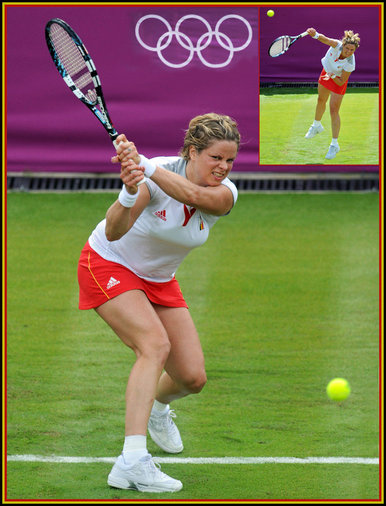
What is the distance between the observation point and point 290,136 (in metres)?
9.20

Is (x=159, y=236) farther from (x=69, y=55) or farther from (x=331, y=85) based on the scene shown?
(x=331, y=85)

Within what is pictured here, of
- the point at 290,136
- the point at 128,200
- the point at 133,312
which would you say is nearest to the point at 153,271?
the point at 133,312

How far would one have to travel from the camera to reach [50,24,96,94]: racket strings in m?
4.72

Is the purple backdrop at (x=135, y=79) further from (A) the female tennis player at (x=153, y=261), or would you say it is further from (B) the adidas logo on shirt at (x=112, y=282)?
(B) the adidas logo on shirt at (x=112, y=282)

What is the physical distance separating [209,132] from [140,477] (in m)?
1.60

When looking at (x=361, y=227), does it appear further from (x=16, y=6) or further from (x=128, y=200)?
(x=128, y=200)

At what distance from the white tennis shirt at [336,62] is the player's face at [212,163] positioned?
4877 mm

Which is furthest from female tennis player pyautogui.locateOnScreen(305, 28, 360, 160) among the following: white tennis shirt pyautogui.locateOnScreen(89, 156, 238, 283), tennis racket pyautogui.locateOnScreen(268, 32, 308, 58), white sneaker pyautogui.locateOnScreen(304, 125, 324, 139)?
white tennis shirt pyautogui.locateOnScreen(89, 156, 238, 283)

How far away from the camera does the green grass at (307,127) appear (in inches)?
353

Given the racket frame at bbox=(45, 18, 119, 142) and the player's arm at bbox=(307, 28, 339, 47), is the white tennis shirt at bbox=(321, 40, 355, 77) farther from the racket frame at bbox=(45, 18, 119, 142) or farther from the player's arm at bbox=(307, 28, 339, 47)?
the racket frame at bbox=(45, 18, 119, 142)

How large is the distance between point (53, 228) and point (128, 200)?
208 inches

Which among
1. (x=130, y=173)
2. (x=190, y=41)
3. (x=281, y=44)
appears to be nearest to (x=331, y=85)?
(x=281, y=44)

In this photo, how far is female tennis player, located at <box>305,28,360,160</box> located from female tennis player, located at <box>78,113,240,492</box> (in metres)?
4.36

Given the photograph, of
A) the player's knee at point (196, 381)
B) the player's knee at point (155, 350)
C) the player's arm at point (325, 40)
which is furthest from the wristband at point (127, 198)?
the player's arm at point (325, 40)
